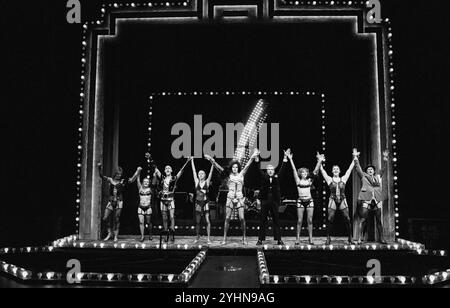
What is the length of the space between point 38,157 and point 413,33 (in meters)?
8.35

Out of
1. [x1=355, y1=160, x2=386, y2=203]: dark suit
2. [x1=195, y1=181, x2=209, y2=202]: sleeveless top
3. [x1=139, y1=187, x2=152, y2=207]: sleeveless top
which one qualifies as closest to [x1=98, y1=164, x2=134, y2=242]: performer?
[x1=139, y1=187, x2=152, y2=207]: sleeveless top

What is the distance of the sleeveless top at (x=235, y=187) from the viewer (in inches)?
301

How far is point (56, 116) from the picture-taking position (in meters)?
8.84

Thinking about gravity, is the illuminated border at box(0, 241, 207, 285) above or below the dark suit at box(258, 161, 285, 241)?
below

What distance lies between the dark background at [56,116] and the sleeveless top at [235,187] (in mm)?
3531

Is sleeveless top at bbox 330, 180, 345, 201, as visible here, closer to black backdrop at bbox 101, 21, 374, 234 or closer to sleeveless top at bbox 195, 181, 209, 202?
black backdrop at bbox 101, 21, 374, 234

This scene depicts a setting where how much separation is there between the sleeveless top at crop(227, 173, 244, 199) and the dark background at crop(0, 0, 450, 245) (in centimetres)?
353

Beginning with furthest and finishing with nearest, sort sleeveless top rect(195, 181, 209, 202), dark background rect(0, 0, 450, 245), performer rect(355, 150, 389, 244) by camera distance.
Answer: dark background rect(0, 0, 450, 245) < sleeveless top rect(195, 181, 209, 202) < performer rect(355, 150, 389, 244)

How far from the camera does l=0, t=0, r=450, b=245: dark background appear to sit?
8289 mm

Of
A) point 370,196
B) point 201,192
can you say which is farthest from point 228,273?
point 370,196

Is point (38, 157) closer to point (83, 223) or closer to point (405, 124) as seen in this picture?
point (83, 223)

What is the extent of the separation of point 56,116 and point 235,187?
168 inches

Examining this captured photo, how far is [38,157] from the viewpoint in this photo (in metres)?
8.62

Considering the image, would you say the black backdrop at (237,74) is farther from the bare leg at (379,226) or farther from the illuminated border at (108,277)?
the illuminated border at (108,277)
